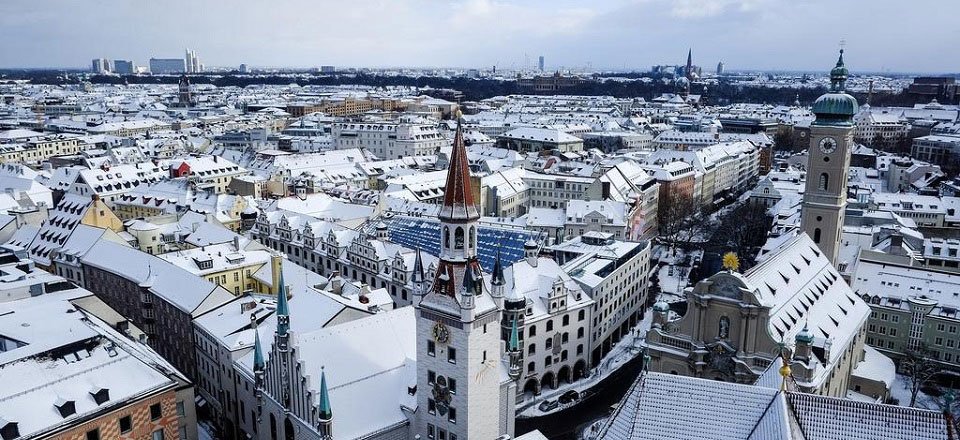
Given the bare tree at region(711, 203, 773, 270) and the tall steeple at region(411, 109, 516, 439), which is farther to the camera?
the bare tree at region(711, 203, 773, 270)

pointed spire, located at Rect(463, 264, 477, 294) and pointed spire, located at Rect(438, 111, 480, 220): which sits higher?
pointed spire, located at Rect(438, 111, 480, 220)

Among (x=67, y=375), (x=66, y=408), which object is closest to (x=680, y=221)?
(x=67, y=375)

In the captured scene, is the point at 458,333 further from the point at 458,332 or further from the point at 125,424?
the point at 125,424

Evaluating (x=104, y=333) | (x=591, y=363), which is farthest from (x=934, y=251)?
(x=104, y=333)

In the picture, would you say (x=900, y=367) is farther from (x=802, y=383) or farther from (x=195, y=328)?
(x=195, y=328)

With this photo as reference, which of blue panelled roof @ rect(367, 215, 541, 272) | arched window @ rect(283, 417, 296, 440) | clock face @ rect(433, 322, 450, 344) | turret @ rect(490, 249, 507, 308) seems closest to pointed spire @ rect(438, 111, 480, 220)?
turret @ rect(490, 249, 507, 308)

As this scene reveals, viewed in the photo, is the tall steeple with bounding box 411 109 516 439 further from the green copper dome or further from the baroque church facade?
the green copper dome

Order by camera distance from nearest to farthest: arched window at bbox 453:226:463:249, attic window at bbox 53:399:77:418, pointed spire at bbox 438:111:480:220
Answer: attic window at bbox 53:399:77:418 < pointed spire at bbox 438:111:480:220 < arched window at bbox 453:226:463:249
